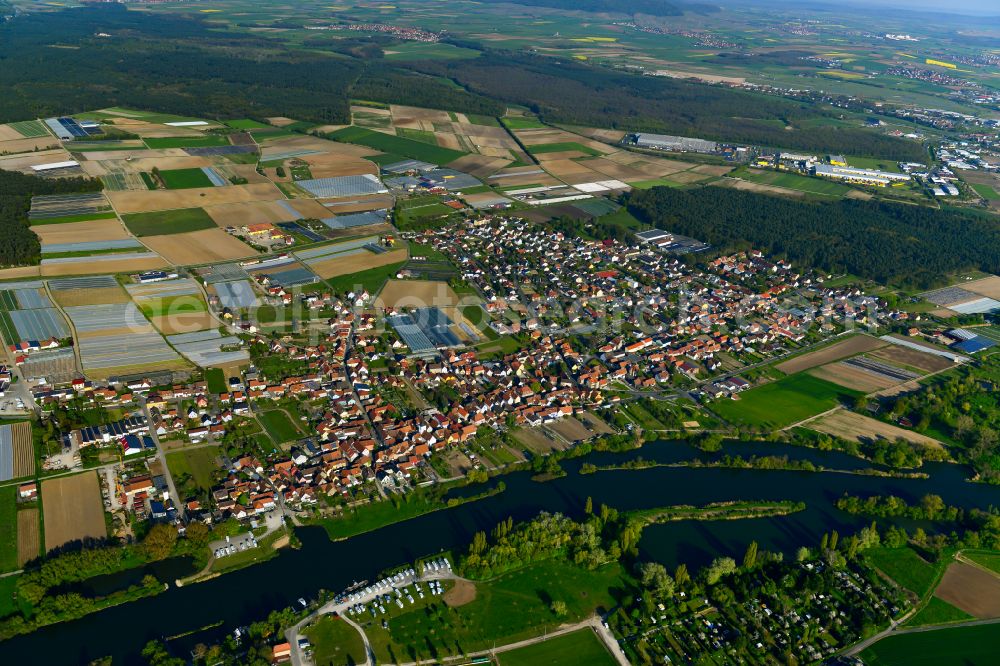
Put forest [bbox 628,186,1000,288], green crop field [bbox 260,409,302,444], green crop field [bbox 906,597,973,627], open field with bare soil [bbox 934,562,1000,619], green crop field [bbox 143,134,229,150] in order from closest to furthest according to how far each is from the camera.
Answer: green crop field [bbox 906,597,973,627], open field with bare soil [bbox 934,562,1000,619], green crop field [bbox 260,409,302,444], forest [bbox 628,186,1000,288], green crop field [bbox 143,134,229,150]

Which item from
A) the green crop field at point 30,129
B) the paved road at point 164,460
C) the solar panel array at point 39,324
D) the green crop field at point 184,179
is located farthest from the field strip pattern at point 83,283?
the green crop field at point 30,129

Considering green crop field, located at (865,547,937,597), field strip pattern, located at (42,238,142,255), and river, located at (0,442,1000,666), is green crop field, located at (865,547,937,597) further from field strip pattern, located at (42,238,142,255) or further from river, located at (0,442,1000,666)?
field strip pattern, located at (42,238,142,255)

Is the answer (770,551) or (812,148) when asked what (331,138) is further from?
(770,551)

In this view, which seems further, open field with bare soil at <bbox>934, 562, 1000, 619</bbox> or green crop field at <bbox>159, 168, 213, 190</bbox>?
green crop field at <bbox>159, 168, 213, 190</bbox>

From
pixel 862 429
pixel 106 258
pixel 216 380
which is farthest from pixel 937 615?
pixel 106 258

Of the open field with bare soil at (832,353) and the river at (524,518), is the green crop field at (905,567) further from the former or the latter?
the open field with bare soil at (832,353)

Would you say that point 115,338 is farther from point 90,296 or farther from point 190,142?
point 190,142

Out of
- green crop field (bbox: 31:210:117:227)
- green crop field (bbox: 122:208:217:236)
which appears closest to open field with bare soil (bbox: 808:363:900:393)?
green crop field (bbox: 122:208:217:236)
